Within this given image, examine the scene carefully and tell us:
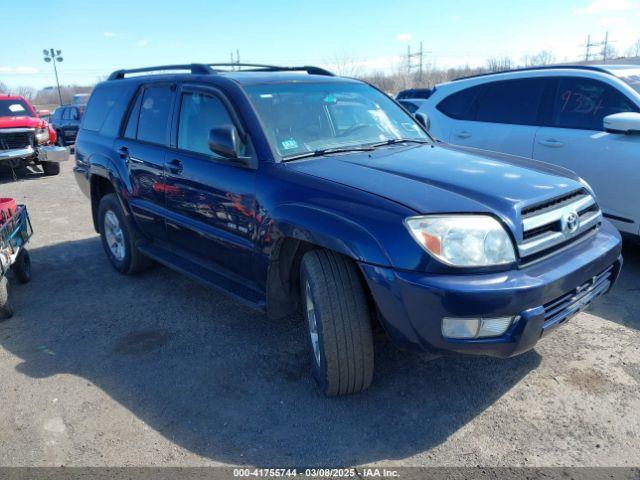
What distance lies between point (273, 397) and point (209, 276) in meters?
1.11

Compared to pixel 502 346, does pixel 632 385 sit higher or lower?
lower

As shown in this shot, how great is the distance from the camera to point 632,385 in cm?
302

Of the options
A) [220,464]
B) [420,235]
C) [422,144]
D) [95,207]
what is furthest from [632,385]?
[95,207]

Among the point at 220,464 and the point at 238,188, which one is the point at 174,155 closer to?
the point at 238,188

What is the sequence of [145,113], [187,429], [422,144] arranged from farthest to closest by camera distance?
[145,113] < [422,144] < [187,429]

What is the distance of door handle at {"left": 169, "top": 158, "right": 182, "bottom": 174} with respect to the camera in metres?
3.83

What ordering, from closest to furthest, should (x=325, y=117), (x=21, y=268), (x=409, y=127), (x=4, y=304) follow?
(x=325, y=117), (x=409, y=127), (x=4, y=304), (x=21, y=268)

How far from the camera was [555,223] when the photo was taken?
9.08ft

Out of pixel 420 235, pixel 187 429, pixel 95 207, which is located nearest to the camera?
pixel 420 235

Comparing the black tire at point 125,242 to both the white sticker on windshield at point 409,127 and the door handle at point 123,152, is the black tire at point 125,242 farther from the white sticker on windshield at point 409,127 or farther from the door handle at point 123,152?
the white sticker on windshield at point 409,127

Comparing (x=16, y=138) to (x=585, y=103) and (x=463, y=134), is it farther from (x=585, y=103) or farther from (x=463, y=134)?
(x=585, y=103)

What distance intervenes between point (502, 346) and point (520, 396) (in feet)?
2.25

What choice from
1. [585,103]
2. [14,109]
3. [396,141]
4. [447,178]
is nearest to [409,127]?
[396,141]

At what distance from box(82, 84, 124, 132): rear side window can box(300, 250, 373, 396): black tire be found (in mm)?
3266
